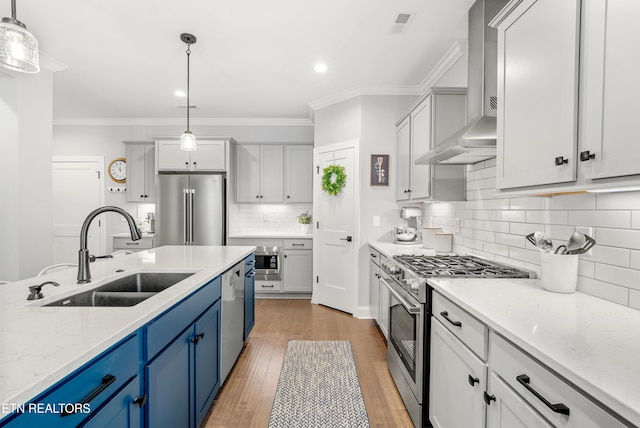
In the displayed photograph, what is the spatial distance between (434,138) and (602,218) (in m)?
1.39

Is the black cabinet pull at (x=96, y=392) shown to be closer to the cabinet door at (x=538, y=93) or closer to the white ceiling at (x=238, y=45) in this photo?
the cabinet door at (x=538, y=93)

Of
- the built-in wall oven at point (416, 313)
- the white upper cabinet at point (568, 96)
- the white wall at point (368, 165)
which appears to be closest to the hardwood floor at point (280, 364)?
the built-in wall oven at point (416, 313)

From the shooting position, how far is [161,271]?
6.38 ft

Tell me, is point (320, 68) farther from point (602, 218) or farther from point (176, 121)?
point (176, 121)

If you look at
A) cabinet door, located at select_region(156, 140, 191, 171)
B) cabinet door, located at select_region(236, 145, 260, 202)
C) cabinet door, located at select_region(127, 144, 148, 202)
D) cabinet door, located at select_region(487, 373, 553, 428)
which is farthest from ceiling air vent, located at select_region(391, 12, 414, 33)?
cabinet door, located at select_region(127, 144, 148, 202)

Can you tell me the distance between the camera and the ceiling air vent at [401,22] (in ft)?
7.89

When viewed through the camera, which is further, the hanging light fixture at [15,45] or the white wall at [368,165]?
the white wall at [368,165]

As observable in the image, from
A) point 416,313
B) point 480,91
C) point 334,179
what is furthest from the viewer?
point 334,179

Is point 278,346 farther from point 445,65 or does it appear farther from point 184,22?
point 445,65

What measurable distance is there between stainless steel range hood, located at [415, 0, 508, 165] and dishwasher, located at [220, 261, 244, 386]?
178 cm

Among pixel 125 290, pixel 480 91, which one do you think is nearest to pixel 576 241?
pixel 480 91

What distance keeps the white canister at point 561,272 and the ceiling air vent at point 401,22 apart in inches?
78.9

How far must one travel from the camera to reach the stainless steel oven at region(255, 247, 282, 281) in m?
4.57

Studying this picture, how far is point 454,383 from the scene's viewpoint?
1441 mm
